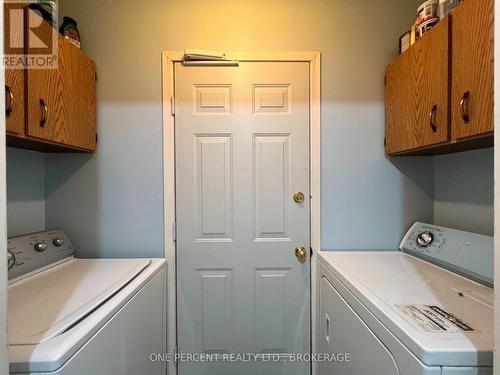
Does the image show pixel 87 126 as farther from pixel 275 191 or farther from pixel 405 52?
pixel 405 52

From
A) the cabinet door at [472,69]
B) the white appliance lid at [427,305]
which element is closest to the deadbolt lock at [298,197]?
the white appliance lid at [427,305]

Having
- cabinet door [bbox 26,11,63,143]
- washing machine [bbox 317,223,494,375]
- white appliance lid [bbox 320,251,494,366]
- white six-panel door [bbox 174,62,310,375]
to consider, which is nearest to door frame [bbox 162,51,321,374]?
white six-panel door [bbox 174,62,310,375]

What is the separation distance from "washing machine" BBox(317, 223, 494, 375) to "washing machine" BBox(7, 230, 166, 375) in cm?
89

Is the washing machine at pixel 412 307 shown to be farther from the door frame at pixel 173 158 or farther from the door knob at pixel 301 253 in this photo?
Result: the door frame at pixel 173 158

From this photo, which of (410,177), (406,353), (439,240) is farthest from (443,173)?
(406,353)

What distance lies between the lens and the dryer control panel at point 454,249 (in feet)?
3.80

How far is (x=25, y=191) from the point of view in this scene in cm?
154

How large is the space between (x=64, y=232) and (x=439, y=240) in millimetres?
2128

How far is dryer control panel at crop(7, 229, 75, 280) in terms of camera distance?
1.25 meters

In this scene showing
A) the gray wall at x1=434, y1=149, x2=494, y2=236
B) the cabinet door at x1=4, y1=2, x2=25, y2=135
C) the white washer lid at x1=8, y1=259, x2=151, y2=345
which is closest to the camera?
the white washer lid at x1=8, y1=259, x2=151, y2=345

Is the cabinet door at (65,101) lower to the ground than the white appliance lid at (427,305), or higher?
higher

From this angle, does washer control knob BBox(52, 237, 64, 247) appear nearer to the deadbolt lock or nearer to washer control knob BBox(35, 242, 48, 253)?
washer control knob BBox(35, 242, 48, 253)

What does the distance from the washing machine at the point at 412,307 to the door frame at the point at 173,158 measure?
0.22m

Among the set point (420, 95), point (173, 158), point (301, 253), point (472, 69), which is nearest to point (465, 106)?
point (472, 69)
